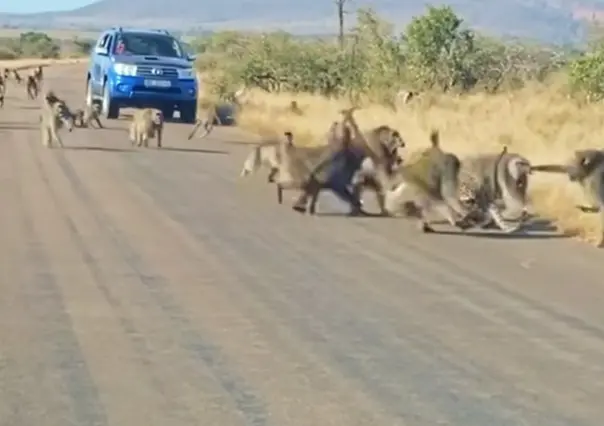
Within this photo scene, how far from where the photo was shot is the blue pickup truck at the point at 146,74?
30.8m

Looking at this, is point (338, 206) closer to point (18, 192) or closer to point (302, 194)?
point (302, 194)

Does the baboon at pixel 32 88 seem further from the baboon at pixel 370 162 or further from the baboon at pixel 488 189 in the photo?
the baboon at pixel 488 189

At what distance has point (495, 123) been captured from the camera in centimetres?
3020

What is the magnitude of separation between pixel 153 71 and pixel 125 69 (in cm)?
61

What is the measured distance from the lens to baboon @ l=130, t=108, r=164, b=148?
23641 mm

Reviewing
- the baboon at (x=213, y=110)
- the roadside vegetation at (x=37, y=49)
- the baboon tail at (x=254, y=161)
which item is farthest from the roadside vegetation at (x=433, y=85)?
the roadside vegetation at (x=37, y=49)

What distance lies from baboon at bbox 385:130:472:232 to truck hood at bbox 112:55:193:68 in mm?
16932

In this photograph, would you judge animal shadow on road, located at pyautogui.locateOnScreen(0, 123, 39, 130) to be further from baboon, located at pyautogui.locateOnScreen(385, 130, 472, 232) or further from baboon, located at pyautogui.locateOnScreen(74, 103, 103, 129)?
baboon, located at pyautogui.locateOnScreen(385, 130, 472, 232)

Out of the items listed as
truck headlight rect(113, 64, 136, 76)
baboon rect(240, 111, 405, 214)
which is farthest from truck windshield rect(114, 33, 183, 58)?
baboon rect(240, 111, 405, 214)

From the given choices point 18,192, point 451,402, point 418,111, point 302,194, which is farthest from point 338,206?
point 418,111

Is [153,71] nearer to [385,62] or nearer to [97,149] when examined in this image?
[97,149]

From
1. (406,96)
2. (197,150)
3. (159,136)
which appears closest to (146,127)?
(159,136)

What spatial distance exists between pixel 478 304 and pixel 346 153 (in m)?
5.05

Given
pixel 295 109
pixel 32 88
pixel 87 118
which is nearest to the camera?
pixel 87 118
